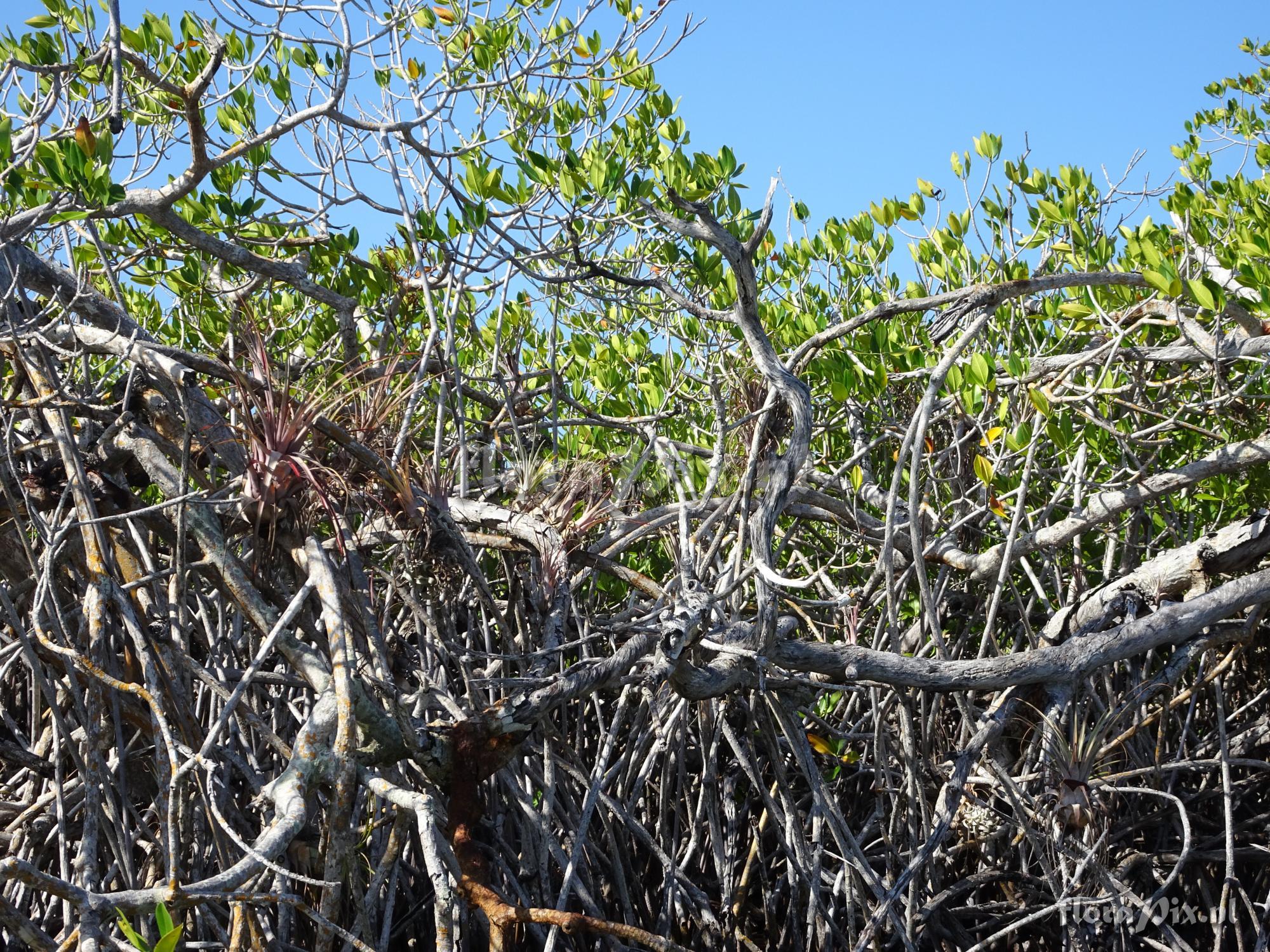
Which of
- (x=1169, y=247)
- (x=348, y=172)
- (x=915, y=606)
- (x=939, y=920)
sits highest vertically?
(x=348, y=172)

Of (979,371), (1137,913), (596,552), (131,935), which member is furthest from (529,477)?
(1137,913)

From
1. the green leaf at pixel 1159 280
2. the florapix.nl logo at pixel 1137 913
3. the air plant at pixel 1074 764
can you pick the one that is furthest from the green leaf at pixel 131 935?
the green leaf at pixel 1159 280

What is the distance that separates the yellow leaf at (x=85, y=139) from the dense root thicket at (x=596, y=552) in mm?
16

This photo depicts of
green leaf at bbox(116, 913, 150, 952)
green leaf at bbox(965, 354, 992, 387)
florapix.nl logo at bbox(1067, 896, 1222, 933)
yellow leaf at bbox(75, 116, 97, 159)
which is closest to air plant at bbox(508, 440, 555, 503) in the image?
green leaf at bbox(965, 354, 992, 387)

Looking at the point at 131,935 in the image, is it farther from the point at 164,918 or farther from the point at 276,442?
the point at 276,442

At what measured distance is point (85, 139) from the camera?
2211mm

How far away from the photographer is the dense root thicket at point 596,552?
2074mm

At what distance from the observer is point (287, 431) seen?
72.7 inches

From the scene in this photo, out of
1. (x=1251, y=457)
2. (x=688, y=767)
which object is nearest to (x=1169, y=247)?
(x=1251, y=457)

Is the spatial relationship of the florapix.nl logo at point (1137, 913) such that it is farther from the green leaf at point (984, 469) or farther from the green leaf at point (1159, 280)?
the green leaf at point (1159, 280)

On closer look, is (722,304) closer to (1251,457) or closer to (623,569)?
(623,569)

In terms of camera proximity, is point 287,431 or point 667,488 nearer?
point 287,431

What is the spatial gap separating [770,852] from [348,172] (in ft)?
7.58

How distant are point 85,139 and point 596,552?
1389mm
